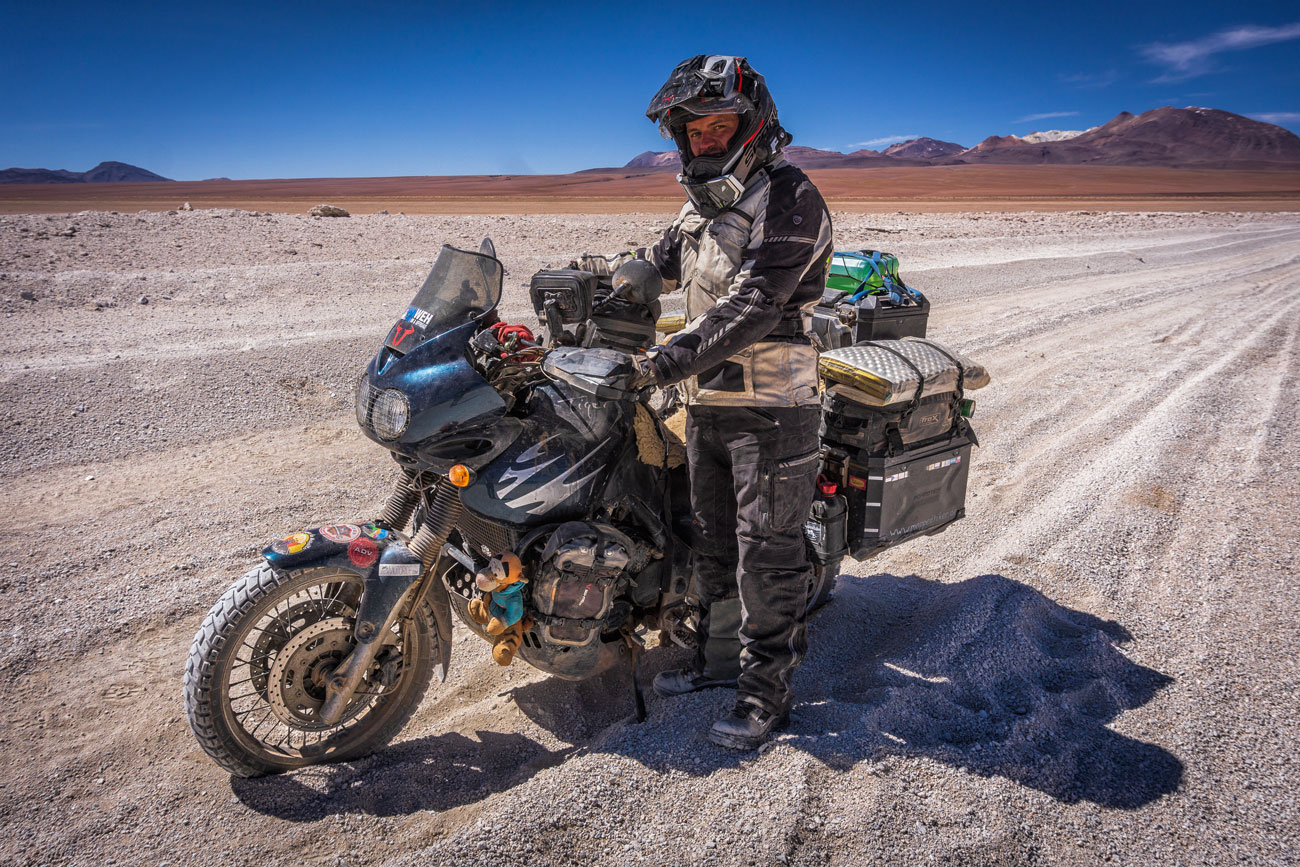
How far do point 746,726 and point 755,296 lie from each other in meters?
1.59

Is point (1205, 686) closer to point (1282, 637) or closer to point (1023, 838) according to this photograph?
point (1282, 637)

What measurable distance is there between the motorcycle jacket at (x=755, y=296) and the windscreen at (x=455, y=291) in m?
0.71

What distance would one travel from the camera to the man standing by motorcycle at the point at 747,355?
248 cm

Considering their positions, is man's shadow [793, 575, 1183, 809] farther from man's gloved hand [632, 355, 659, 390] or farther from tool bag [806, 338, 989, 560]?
man's gloved hand [632, 355, 659, 390]

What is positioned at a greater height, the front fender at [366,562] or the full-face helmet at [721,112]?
the full-face helmet at [721,112]

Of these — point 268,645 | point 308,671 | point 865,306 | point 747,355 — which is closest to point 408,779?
point 308,671

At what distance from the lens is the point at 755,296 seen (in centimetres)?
245

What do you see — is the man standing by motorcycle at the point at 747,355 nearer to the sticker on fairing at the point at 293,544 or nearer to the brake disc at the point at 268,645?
the sticker on fairing at the point at 293,544

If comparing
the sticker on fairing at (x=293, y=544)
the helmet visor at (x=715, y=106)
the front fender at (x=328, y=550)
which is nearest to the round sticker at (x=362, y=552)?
the front fender at (x=328, y=550)

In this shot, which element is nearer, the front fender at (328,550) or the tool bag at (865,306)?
the front fender at (328,550)

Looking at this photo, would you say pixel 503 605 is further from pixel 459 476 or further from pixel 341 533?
pixel 341 533

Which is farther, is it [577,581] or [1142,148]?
[1142,148]

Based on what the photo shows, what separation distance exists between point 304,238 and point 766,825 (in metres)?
14.6

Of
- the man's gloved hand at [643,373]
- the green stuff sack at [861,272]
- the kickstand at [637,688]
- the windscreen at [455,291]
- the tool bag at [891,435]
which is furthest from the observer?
the green stuff sack at [861,272]
